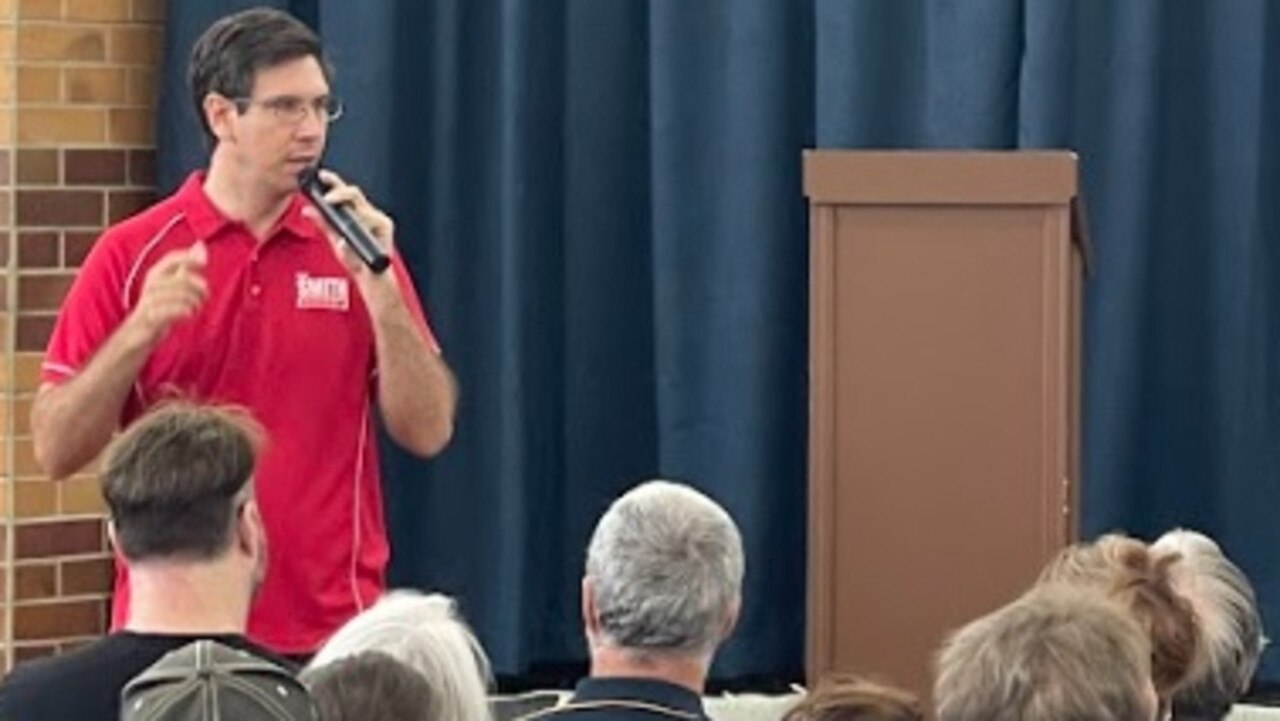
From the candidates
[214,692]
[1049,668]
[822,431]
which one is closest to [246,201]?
[822,431]

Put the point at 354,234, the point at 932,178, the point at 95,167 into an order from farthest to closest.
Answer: the point at 95,167 → the point at 932,178 → the point at 354,234

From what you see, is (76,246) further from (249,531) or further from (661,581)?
(661,581)

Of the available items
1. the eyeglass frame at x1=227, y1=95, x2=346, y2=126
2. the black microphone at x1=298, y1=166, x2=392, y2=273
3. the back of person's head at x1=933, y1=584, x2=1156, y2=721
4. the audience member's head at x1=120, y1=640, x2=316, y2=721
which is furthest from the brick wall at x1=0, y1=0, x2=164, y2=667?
the back of person's head at x1=933, y1=584, x2=1156, y2=721

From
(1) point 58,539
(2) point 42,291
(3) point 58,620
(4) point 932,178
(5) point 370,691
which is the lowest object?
(3) point 58,620

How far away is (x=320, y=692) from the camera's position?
2639 mm

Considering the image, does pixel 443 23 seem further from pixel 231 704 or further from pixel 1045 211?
pixel 231 704

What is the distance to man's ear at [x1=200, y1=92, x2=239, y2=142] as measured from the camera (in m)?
3.93

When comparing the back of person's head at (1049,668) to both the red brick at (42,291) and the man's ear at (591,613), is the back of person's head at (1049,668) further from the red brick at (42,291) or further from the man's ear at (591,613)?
the red brick at (42,291)

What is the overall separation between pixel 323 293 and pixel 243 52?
1.19 ft

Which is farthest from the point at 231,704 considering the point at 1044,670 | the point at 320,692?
the point at 1044,670

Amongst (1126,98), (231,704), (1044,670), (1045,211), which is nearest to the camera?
(231,704)

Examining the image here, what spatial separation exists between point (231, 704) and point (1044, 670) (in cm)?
76

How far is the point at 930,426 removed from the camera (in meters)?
4.45

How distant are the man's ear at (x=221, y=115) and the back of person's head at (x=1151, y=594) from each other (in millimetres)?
1315
